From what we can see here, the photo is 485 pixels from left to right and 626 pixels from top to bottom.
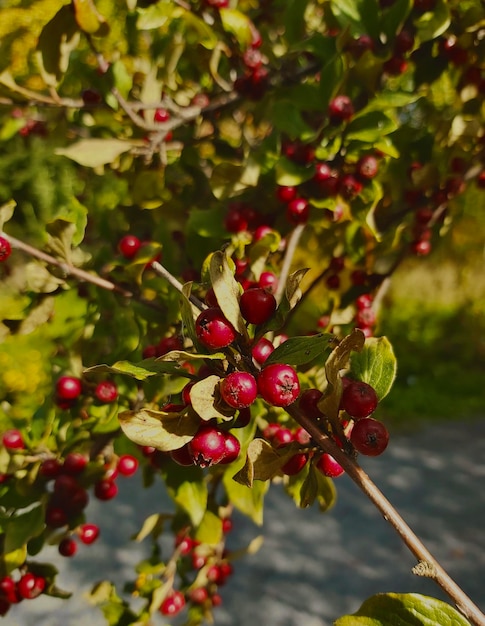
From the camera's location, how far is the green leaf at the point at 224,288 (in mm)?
660

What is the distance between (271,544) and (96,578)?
1.52 m

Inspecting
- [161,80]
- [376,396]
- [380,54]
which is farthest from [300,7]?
[376,396]

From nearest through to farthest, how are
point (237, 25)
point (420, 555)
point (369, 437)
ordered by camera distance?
point (420, 555) < point (369, 437) < point (237, 25)

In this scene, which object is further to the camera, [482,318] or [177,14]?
[482,318]

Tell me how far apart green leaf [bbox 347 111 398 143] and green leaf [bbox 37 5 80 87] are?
2.34 feet

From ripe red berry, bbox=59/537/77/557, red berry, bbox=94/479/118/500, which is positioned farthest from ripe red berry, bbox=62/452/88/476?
ripe red berry, bbox=59/537/77/557

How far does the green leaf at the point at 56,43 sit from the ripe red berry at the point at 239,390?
1.06 metres

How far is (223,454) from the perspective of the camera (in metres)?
0.70

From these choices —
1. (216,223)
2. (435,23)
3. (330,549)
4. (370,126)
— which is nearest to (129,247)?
(216,223)

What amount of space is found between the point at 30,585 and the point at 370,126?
131 cm

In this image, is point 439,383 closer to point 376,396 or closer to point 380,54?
point 380,54

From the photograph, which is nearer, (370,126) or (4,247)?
(4,247)

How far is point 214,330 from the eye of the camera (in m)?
0.65

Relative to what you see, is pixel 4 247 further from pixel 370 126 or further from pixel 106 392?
pixel 370 126
